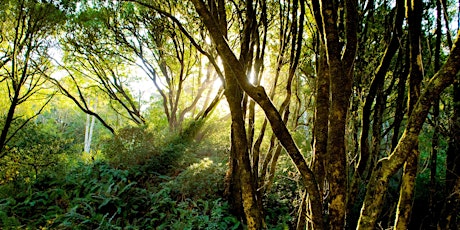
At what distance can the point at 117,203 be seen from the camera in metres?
5.66

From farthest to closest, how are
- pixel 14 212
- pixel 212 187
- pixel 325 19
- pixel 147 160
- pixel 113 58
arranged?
1. pixel 113 58
2. pixel 147 160
3. pixel 212 187
4. pixel 14 212
5. pixel 325 19

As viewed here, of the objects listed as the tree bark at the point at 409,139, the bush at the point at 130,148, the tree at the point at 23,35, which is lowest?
the tree bark at the point at 409,139

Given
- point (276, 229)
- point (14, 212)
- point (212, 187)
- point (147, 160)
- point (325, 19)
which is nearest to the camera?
point (325, 19)

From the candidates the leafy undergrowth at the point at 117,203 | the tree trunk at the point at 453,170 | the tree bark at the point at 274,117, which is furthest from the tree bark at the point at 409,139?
the leafy undergrowth at the point at 117,203

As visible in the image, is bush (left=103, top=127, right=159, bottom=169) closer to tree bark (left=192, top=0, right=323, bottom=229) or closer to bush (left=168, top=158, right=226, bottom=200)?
bush (left=168, top=158, right=226, bottom=200)

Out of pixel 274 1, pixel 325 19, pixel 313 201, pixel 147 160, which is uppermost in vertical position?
pixel 274 1

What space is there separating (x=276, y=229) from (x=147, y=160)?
→ 153 inches

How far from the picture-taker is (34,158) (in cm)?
734

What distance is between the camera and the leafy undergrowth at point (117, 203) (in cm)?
502

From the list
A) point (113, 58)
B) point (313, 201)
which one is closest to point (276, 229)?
point (313, 201)

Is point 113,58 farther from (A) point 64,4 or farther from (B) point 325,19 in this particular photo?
(B) point 325,19

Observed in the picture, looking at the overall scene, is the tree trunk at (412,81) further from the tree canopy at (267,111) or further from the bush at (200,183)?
the bush at (200,183)

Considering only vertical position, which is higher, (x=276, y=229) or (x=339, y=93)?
(x=339, y=93)

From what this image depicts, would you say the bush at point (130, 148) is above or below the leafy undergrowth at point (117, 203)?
above
